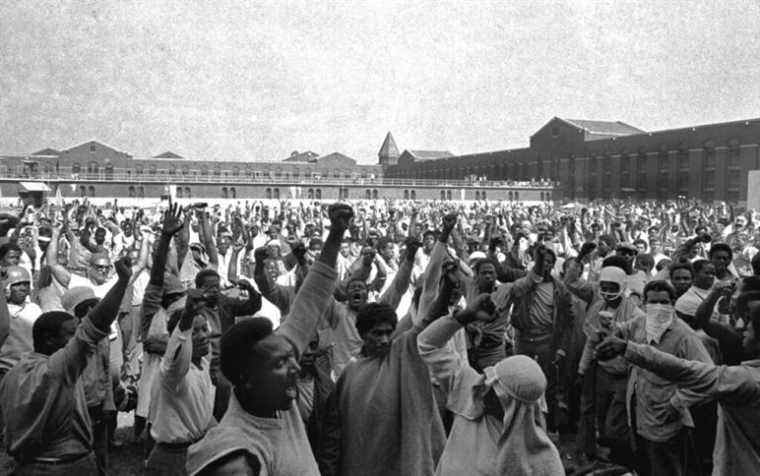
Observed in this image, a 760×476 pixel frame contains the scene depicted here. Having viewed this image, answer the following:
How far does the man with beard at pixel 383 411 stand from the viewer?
3334mm

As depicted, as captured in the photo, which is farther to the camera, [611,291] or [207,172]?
[207,172]

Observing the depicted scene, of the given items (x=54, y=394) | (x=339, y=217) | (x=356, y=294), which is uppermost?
(x=339, y=217)

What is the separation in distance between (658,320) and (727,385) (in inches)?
60.1

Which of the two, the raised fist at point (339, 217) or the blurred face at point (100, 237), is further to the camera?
the blurred face at point (100, 237)

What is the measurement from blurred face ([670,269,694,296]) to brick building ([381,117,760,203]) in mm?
54859

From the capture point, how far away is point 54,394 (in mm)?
3266

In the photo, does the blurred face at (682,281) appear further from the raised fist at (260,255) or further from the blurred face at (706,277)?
the raised fist at (260,255)

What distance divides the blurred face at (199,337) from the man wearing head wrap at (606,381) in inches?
119

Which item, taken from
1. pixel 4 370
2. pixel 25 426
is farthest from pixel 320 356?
pixel 4 370

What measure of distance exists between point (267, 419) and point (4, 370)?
A: 155 inches

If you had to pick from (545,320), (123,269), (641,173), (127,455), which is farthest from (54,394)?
(641,173)

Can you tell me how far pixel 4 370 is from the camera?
5098 mm

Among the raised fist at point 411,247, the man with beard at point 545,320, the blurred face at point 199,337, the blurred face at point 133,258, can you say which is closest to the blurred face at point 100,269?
the blurred face at point 133,258

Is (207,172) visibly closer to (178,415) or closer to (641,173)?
(641,173)
